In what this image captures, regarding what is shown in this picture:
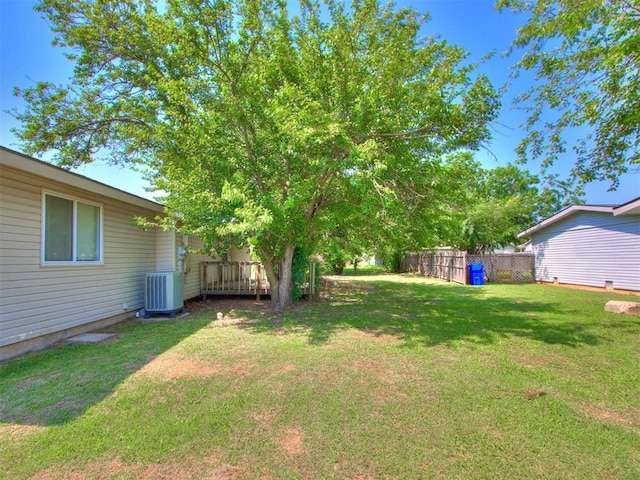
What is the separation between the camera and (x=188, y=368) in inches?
159

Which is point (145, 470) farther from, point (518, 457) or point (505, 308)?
point (505, 308)

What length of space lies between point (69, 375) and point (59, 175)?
2.99 meters

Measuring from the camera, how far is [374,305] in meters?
8.67

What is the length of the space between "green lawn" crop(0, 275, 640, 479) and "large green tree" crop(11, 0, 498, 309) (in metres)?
2.32

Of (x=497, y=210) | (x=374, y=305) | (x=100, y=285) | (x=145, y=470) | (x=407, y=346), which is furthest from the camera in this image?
(x=497, y=210)

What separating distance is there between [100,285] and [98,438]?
14.8ft

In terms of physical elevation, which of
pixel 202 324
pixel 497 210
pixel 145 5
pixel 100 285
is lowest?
pixel 202 324

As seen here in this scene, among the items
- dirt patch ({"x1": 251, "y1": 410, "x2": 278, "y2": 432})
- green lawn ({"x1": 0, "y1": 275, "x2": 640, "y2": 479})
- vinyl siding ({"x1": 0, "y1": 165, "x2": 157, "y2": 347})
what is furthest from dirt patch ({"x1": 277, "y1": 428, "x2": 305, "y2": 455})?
vinyl siding ({"x1": 0, "y1": 165, "x2": 157, "y2": 347})

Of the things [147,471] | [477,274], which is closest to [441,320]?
[147,471]

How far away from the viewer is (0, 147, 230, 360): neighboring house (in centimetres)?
447

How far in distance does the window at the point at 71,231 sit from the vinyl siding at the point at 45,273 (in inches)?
4.6

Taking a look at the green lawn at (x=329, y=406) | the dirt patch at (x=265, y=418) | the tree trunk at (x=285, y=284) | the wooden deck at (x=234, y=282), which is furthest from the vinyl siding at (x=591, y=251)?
the dirt patch at (x=265, y=418)

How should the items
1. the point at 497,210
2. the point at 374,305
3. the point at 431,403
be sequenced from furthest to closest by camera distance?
the point at 497,210 → the point at 374,305 → the point at 431,403

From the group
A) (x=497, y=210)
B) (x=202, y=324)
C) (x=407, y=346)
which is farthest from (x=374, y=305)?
(x=497, y=210)
